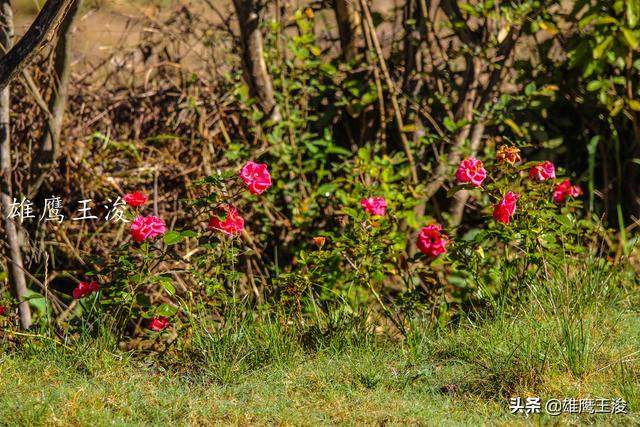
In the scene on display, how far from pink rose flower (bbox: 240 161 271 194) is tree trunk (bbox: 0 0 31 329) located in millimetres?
1391

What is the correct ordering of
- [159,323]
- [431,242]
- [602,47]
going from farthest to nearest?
[602,47] → [431,242] → [159,323]

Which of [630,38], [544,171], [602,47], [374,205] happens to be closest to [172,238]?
[374,205]

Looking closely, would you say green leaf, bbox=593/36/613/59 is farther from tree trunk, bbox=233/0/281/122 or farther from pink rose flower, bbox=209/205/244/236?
pink rose flower, bbox=209/205/244/236

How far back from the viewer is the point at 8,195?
4.88 meters

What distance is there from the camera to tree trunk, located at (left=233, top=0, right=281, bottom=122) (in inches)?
211

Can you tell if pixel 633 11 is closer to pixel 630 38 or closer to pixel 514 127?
pixel 630 38

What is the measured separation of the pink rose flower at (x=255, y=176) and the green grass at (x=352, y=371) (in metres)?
0.64

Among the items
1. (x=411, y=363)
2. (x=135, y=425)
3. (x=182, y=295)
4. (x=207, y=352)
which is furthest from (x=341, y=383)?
(x=182, y=295)

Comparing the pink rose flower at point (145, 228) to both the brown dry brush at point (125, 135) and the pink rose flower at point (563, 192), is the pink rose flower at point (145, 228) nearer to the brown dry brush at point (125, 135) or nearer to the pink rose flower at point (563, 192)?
the brown dry brush at point (125, 135)

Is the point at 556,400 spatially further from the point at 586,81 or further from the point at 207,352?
the point at 586,81

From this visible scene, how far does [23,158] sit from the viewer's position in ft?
17.3

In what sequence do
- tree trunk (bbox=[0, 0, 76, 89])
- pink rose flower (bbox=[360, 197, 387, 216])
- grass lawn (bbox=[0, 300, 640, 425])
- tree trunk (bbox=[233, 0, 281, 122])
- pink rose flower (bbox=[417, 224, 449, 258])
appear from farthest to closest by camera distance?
1. tree trunk (bbox=[233, 0, 281, 122])
2. pink rose flower (bbox=[360, 197, 387, 216])
3. pink rose flower (bbox=[417, 224, 449, 258])
4. tree trunk (bbox=[0, 0, 76, 89])
5. grass lawn (bbox=[0, 300, 640, 425])

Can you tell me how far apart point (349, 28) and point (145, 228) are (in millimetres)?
2246

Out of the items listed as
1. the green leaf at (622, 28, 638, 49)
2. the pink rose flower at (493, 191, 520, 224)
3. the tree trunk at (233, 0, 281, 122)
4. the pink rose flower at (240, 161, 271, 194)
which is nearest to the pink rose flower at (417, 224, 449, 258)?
the pink rose flower at (493, 191, 520, 224)
